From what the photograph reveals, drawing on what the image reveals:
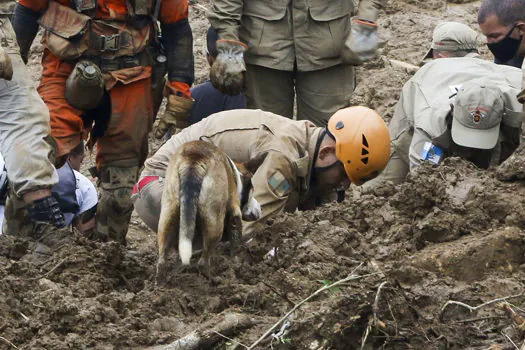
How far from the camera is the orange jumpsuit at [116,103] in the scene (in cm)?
748

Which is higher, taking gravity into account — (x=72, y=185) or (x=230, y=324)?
(x=230, y=324)

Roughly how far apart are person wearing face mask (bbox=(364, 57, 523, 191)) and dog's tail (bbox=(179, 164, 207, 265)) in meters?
2.32

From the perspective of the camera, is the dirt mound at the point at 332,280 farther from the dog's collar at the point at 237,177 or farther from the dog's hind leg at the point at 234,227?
the dog's collar at the point at 237,177

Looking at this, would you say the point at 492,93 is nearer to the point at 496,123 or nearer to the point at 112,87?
the point at 496,123

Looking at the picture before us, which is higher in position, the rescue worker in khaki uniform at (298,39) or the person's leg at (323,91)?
the rescue worker in khaki uniform at (298,39)

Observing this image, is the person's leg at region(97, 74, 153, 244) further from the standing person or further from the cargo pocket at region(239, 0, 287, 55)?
the cargo pocket at region(239, 0, 287, 55)

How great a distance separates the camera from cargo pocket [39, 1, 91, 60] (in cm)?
739

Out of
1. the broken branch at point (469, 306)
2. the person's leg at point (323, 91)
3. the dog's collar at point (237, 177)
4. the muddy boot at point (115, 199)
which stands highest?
the broken branch at point (469, 306)

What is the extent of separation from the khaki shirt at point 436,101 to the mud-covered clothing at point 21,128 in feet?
8.53

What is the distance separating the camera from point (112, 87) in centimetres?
756

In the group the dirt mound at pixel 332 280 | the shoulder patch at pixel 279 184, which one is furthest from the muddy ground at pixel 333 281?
the shoulder patch at pixel 279 184

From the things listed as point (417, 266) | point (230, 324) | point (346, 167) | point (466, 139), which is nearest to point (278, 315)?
point (230, 324)

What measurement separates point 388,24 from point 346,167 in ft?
18.3

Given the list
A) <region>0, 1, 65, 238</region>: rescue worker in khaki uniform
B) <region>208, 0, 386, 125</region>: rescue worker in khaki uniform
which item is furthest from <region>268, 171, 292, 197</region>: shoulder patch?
<region>208, 0, 386, 125</region>: rescue worker in khaki uniform
